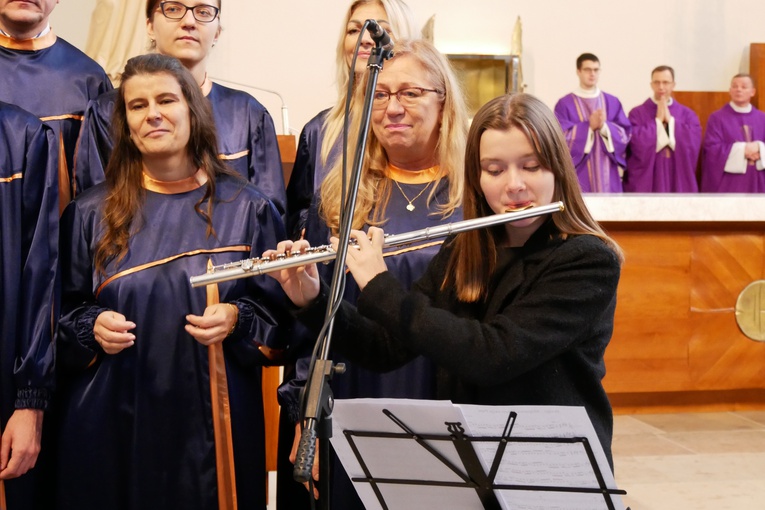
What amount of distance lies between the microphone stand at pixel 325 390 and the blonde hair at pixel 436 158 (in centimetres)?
89

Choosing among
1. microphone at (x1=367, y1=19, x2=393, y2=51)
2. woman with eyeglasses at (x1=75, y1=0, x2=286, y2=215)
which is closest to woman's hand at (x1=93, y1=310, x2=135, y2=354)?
woman with eyeglasses at (x1=75, y1=0, x2=286, y2=215)

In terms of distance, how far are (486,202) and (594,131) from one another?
8366mm

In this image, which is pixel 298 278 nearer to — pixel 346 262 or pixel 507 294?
pixel 346 262

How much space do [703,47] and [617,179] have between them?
2774 mm

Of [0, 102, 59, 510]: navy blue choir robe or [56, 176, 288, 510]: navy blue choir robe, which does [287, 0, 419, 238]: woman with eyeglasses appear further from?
[0, 102, 59, 510]: navy blue choir robe

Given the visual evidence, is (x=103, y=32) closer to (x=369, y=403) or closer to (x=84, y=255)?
(x=84, y=255)

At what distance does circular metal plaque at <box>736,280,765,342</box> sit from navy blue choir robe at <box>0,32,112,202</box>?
3.78 metres

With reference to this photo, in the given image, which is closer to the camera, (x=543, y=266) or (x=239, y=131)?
(x=543, y=266)

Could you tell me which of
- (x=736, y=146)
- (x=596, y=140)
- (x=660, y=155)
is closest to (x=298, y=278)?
(x=596, y=140)

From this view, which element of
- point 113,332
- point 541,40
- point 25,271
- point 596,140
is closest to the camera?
point 113,332

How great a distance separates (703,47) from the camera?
38.8 feet

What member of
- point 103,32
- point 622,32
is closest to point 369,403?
point 103,32

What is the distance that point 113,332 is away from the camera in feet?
7.64

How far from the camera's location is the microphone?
162 centimetres
